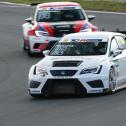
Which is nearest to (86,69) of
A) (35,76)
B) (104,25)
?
(35,76)

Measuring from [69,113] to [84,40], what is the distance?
3785 millimetres

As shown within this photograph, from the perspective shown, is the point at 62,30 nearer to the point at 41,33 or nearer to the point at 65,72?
the point at 41,33

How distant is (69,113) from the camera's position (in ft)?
45.0

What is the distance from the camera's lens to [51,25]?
82.9ft

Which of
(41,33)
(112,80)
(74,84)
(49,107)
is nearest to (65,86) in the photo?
(74,84)

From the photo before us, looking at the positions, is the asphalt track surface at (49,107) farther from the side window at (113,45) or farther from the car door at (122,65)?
the side window at (113,45)

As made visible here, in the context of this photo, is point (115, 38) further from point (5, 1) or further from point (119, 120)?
point (5, 1)

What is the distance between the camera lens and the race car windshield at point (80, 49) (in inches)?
659

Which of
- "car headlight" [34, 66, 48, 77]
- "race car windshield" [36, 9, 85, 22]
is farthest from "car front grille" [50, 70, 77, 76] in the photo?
"race car windshield" [36, 9, 85, 22]

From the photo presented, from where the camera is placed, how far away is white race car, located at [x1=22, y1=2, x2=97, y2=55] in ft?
82.0

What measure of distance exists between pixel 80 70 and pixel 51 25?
31.7ft

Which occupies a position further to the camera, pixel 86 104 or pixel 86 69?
pixel 86 69

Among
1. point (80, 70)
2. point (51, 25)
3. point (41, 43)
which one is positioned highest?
point (80, 70)

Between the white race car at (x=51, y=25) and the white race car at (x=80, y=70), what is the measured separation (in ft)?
25.8
